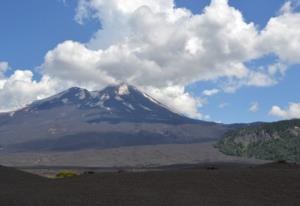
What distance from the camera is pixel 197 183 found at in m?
51.1

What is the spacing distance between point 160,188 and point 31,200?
12.5 meters

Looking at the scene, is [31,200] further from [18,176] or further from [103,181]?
[18,176]

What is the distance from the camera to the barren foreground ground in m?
40.4

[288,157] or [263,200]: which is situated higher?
[288,157]

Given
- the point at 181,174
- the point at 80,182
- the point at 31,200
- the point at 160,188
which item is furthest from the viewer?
the point at 181,174

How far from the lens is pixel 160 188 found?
48.2 metres

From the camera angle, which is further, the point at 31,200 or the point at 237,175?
the point at 237,175

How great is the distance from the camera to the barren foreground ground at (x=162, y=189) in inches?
1591

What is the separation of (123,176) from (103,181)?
3.89 metres

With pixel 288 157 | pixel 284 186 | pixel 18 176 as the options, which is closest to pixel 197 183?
pixel 284 186

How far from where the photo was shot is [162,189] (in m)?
47.5

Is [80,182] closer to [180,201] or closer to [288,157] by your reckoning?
[180,201]

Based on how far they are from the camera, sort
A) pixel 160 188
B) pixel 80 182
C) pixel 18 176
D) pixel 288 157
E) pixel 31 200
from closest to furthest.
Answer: pixel 31 200, pixel 160 188, pixel 80 182, pixel 18 176, pixel 288 157

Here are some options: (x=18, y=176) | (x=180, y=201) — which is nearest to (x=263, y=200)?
(x=180, y=201)
